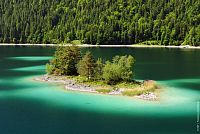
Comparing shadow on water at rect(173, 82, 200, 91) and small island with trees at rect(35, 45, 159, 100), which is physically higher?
small island with trees at rect(35, 45, 159, 100)

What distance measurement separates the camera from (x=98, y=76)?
98.5 m

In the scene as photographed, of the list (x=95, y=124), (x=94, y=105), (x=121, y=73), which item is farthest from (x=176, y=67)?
(x=95, y=124)

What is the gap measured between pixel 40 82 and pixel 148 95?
3583cm

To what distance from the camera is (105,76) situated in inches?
3681

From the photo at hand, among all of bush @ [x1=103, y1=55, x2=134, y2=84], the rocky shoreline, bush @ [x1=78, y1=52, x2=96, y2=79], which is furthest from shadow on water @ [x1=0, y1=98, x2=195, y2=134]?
bush @ [x1=78, y1=52, x2=96, y2=79]

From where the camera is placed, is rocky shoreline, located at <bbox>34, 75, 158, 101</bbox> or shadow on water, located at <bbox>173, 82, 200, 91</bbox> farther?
shadow on water, located at <bbox>173, 82, 200, 91</bbox>

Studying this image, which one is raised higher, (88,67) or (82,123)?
(88,67)

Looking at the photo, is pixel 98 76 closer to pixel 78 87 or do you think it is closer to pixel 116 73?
pixel 116 73

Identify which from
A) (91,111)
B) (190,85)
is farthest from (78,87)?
(190,85)

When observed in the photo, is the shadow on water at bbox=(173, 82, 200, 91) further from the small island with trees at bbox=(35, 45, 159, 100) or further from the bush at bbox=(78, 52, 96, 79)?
the bush at bbox=(78, 52, 96, 79)

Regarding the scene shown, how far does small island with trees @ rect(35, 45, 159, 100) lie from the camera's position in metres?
87.6

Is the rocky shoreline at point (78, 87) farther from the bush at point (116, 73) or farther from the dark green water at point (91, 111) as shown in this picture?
the bush at point (116, 73)

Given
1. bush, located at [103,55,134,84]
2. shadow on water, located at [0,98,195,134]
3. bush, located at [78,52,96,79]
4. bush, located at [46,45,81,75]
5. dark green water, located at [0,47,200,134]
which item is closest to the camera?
shadow on water, located at [0,98,195,134]

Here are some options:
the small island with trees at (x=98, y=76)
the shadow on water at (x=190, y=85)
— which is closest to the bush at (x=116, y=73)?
the small island with trees at (x=98, y=76)
